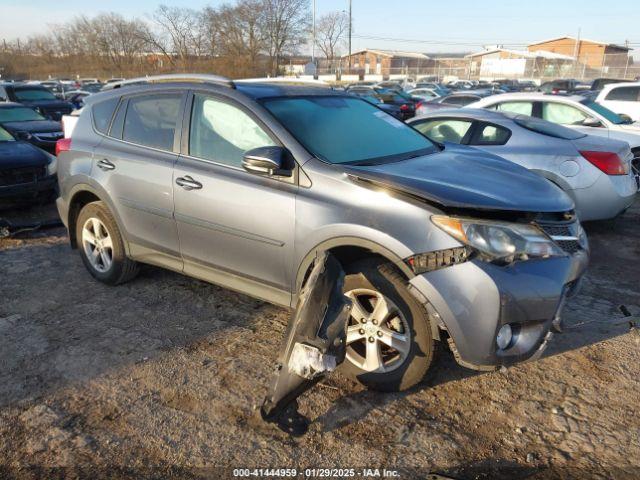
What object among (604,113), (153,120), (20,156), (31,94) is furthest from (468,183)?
(31,94)

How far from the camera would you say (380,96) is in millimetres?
21734

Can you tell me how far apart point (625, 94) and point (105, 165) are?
1282cm

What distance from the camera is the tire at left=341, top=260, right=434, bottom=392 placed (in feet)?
Result: 9.27

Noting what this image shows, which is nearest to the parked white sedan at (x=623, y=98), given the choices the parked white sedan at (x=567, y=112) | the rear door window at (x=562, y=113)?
the parked white sedan at (x=567, y=112)

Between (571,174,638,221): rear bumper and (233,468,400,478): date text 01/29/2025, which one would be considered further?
(571,174,638,221): rear bumper

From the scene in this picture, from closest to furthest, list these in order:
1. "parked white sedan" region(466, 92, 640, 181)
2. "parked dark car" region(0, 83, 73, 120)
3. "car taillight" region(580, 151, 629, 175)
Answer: "car taillight" region(580, 151, 629, 175) → "parked white sedan" region(466, 92, 640, 181) → "parked dark car" region(0, 83, 73, 120)

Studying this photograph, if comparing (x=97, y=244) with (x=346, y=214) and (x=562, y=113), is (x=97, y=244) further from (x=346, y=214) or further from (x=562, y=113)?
(x=562, y=113)

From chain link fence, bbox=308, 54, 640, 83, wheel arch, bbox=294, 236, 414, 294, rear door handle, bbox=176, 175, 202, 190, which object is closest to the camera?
wheel arch, bbox=294, 236, 414, 294

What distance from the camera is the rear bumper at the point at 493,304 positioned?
8.55 feet

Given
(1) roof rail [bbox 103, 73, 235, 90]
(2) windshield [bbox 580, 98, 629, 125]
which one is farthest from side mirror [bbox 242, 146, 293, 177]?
(2) windshield [bbox 580, 98, 629, 125]

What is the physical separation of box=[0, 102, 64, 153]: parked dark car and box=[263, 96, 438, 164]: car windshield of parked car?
8630mm

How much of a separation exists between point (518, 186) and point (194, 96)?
235 centimetres

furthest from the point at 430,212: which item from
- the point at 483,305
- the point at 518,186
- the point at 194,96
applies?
the point at 194,96

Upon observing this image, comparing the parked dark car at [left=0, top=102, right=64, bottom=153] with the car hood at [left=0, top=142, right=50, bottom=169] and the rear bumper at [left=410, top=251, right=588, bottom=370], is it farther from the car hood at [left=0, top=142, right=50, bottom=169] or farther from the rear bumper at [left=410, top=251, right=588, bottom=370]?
the rear bumper at [left=410, top=251, right=588, bottom=370]
